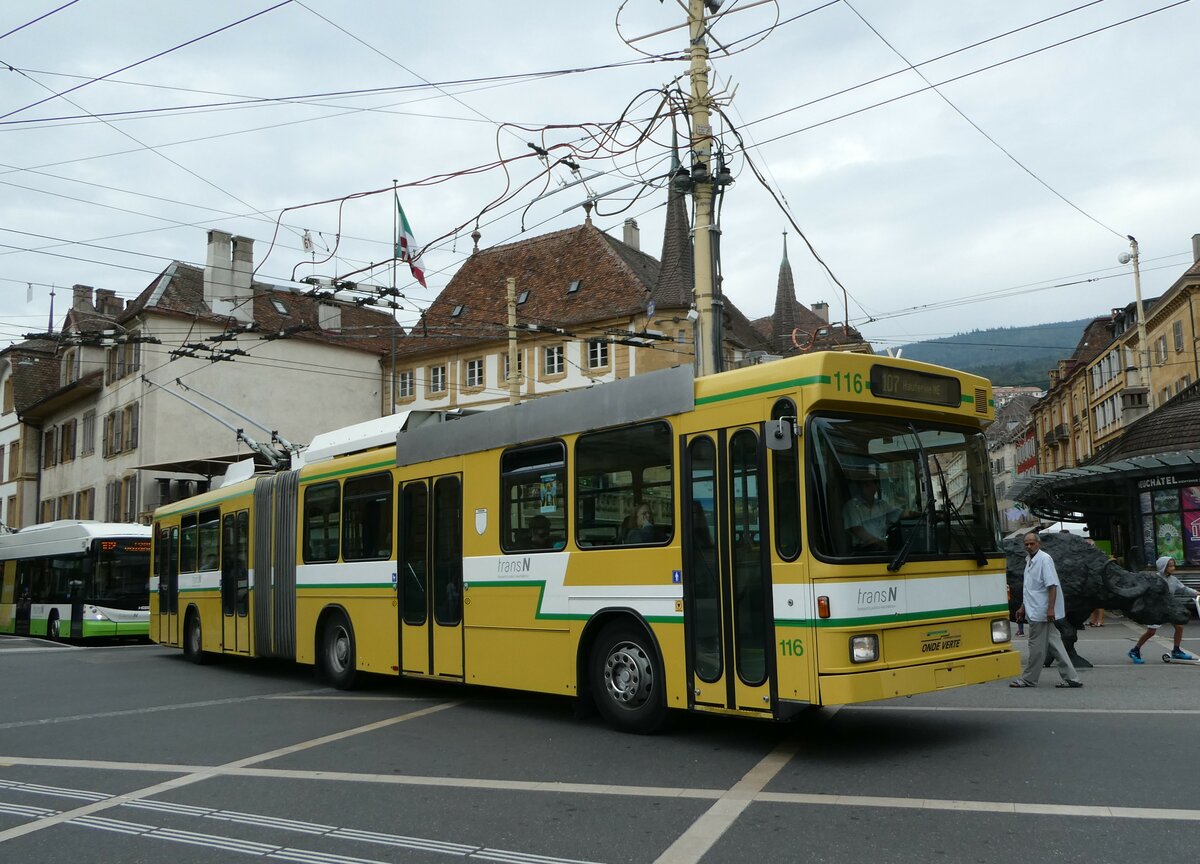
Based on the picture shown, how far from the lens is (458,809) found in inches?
265

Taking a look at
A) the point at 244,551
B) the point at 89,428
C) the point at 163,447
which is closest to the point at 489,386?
the point at 163,447

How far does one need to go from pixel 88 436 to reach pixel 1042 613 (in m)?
48.5

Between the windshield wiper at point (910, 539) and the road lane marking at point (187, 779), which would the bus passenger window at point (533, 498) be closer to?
the road lane marking at point (187, 779)

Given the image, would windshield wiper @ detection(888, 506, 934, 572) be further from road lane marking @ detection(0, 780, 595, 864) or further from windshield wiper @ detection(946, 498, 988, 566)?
road lane marking @ detection(0, 780, 595, 864)

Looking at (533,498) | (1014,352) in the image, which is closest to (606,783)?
(533,498)

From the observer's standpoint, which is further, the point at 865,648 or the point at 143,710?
the point at 143,710

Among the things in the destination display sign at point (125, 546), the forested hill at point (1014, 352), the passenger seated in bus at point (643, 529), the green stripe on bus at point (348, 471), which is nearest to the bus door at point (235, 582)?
the green stripe on bus at point (348, 471)

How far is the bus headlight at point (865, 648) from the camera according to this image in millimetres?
7539

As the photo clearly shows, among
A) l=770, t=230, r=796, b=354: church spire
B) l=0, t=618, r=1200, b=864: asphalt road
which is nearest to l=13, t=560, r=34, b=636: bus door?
l=0, t=618, r=1200, b=864: asphalt road

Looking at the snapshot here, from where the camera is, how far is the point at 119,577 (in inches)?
1030

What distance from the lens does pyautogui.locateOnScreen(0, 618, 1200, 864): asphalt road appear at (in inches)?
228

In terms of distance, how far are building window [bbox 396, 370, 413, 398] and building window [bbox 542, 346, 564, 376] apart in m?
8.82

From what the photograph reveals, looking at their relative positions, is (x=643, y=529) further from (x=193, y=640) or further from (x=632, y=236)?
(x=632, y=236)

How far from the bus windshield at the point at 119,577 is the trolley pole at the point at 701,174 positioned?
17.9 m
